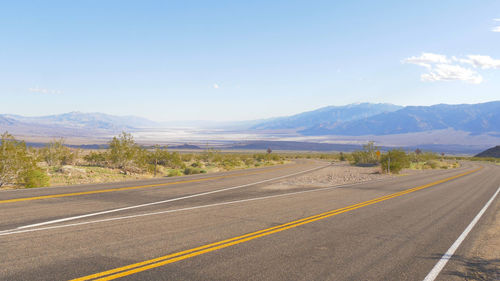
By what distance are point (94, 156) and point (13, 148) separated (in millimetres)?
8473

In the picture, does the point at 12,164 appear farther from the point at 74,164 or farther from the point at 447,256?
the point at 447,256

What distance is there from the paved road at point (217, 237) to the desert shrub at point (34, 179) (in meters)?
3.46

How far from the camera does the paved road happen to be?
17.1ft

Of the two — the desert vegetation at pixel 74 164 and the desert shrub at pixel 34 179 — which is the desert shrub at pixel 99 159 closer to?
the desert vegetation at pixel 74 164

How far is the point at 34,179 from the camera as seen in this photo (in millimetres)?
15391

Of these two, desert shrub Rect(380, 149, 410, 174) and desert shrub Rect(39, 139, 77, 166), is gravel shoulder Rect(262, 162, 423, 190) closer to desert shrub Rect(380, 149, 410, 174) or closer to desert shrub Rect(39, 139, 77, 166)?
desert shrub Rect(380, 149, 410, 174)

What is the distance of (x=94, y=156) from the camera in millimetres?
24578

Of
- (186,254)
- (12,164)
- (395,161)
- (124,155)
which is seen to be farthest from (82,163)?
(395,161)

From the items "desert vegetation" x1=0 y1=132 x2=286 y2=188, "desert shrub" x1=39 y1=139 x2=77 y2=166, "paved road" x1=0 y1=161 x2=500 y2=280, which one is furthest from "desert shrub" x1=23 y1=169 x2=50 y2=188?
"desert shrub" x1=39 y1=139 x2=77 y2=166

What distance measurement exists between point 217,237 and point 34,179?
12.4 metres

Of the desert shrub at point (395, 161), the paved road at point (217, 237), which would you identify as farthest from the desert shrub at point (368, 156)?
the paved road at point (217, 237)

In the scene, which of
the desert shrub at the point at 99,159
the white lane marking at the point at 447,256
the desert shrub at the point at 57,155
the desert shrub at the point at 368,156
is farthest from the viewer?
the desert shrub at the point at 368,156

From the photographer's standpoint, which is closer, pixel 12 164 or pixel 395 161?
pixel 12 164

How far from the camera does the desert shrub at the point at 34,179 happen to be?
15.1m
